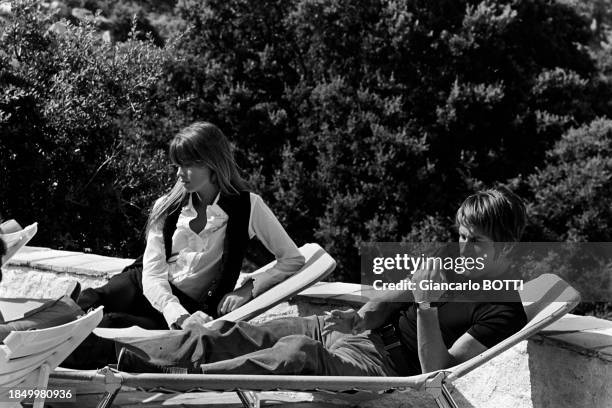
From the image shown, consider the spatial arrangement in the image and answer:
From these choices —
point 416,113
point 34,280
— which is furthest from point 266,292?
point 416,113

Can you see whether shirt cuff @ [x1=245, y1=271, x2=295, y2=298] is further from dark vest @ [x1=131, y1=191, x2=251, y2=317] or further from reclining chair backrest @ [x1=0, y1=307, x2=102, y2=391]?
reclining chair backrest @ [x1=0, y1=307, x2=102, y2=391]

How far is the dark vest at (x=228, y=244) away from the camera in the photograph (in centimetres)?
376

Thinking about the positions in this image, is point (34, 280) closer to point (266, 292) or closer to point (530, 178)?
point (266, 292)

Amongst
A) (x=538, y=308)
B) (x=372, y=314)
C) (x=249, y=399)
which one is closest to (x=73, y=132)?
(x=249, y=399)

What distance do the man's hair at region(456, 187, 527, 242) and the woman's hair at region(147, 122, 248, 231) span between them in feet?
3.44

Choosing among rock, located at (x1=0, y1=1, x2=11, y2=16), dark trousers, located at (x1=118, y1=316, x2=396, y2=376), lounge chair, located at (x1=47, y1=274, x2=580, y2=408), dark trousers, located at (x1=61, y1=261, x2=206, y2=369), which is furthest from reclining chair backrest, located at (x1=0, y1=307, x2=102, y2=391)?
rock, located at (x1=0, y1=1, x2=11, y2=16)

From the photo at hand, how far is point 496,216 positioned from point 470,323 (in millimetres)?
380

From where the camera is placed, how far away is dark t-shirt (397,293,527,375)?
3074mm

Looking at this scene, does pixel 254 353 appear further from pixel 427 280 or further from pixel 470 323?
pixel 470 323

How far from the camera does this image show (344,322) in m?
3.36

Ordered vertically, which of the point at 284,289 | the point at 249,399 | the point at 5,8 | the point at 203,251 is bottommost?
the point at 249,399

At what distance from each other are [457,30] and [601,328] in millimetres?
5697

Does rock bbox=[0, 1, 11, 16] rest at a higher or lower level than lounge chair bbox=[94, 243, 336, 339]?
higher

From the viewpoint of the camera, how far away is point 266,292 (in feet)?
12.3
